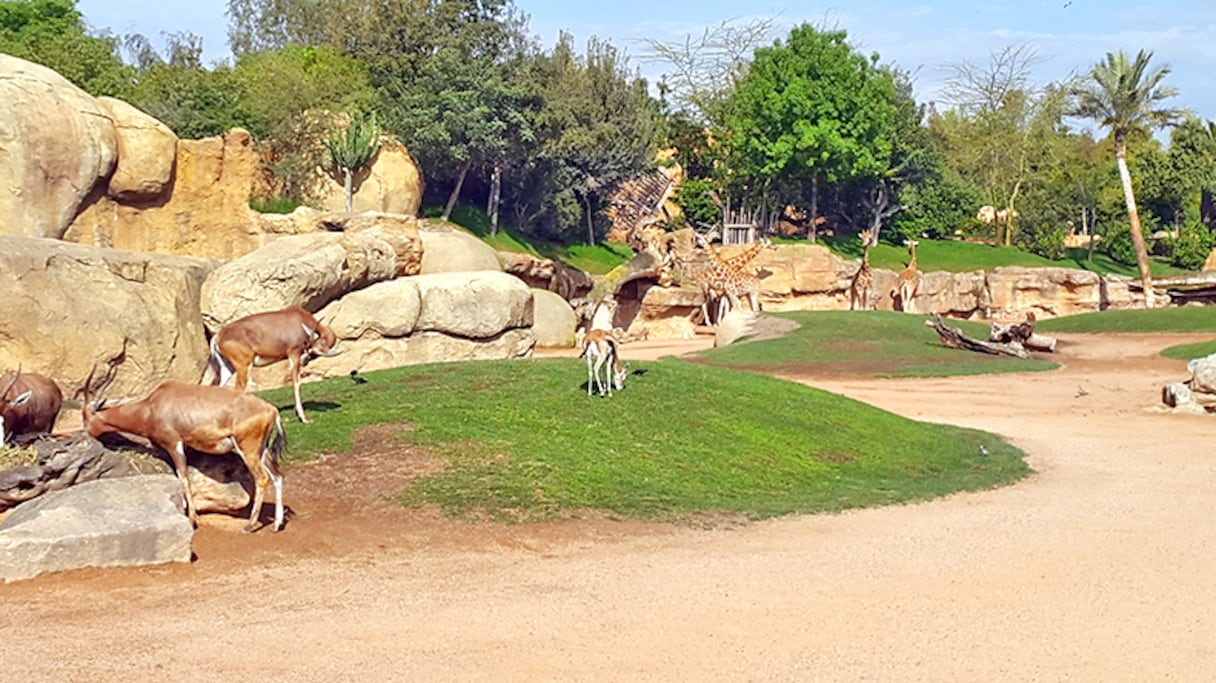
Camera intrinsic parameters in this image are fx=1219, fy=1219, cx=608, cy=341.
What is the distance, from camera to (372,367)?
20.9 m

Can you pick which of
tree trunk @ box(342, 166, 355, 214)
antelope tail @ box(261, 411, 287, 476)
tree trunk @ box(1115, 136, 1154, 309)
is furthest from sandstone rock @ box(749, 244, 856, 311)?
antelope tail @ box(261, 411, 287, 476)

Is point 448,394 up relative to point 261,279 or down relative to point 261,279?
down

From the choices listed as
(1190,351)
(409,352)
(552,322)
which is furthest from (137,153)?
(1190,351)

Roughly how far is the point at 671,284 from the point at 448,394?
32119 millimetres

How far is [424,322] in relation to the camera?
848 inches

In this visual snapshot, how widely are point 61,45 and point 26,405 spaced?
31913 millimetres

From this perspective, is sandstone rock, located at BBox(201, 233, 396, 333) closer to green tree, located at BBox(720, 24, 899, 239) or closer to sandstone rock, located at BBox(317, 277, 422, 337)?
sandstone rock, located at BBox(317, 277, 422, 337)

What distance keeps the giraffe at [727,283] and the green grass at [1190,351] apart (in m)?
16.4

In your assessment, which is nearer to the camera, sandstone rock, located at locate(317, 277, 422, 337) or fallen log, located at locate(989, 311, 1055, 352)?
sandstone rock, located at locate(317, 277, 422, 337)

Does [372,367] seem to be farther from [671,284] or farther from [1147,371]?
[671,284]

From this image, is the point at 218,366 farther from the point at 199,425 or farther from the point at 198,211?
the point at 198,211

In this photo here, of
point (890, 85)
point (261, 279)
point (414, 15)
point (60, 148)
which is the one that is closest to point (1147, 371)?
point (261, 279)

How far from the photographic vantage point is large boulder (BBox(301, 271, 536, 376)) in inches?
830

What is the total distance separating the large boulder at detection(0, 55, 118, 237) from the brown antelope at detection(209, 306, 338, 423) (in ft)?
51.8
